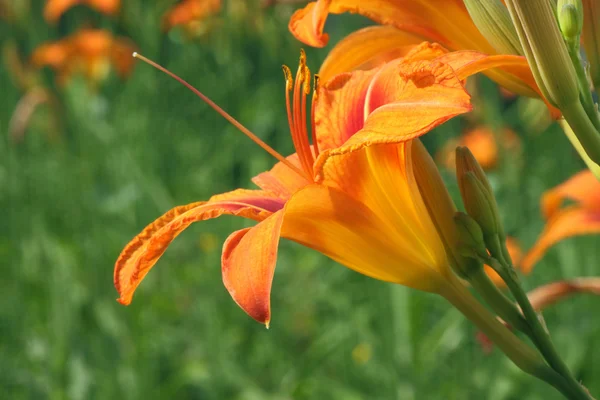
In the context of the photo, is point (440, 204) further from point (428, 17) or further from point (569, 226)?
point (569, 226)

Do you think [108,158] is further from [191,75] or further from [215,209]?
[215,209]

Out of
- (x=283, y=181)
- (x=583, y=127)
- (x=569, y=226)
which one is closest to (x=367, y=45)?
(x=283, y=181)

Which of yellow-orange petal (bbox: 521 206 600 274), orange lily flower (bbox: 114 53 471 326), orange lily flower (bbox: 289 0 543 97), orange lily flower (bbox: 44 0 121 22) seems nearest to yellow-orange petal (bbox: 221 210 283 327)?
orange lily flower (bbox: 114 53 471 326)

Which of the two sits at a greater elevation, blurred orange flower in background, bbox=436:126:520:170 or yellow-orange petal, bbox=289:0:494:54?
yellow-orange petal, bbox=289:0:494:54

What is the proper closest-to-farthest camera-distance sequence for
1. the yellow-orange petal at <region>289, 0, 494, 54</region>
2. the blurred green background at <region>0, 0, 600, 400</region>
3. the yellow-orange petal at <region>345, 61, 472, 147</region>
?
the yellow-orange petal at <region>345, 61, 472, 147</region> < the yellow-orange petal at <region>289, 0, 494, 54</region> < the blurred green background at <region>0, 0, 600, 400</region>

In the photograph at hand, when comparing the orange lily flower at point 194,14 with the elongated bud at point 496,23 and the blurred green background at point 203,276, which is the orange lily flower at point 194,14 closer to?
the blurred green background at point 203,276

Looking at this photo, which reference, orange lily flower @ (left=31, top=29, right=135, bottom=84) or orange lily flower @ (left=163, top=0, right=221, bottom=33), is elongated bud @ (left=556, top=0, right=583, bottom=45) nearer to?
orange lily flower @ (left=163, top=0, right=221, bottom=33)

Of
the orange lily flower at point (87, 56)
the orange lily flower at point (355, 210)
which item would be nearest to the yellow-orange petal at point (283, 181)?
the orange lily flower at point (355, 210)
